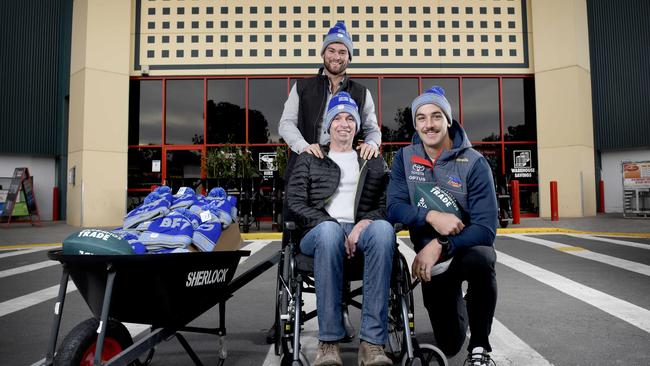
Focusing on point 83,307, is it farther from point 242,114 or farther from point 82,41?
point 82,41

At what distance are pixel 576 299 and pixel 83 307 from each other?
5541 mm

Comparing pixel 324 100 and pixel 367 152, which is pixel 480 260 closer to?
pixel 367 152

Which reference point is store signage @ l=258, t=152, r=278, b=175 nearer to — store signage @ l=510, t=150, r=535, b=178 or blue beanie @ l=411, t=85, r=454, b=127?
store signage @ l=510, t=150, r=535, b=178

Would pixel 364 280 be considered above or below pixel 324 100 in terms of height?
below

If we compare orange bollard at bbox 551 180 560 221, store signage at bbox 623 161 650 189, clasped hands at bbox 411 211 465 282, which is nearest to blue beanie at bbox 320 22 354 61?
clasped hands at bbox 411 211 465 282

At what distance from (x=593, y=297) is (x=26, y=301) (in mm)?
6562

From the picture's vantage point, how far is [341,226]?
301cm

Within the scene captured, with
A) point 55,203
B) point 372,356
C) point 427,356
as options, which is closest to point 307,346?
point 372,356

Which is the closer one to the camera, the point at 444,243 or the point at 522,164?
the point at 444,243

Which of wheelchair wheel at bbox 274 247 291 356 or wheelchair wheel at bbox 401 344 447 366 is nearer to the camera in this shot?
wheelchair wheel at bbox 401 344 447 366

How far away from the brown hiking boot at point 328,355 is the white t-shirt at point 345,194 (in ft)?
3.08

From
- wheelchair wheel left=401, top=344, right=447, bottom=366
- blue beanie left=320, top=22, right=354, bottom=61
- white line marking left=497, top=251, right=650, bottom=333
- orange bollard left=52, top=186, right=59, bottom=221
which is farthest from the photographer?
orange bollard left=52, top=186, right=59, bottom=221

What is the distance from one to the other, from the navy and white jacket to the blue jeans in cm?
32

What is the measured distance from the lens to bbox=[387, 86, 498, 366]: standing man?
2.73 metres
